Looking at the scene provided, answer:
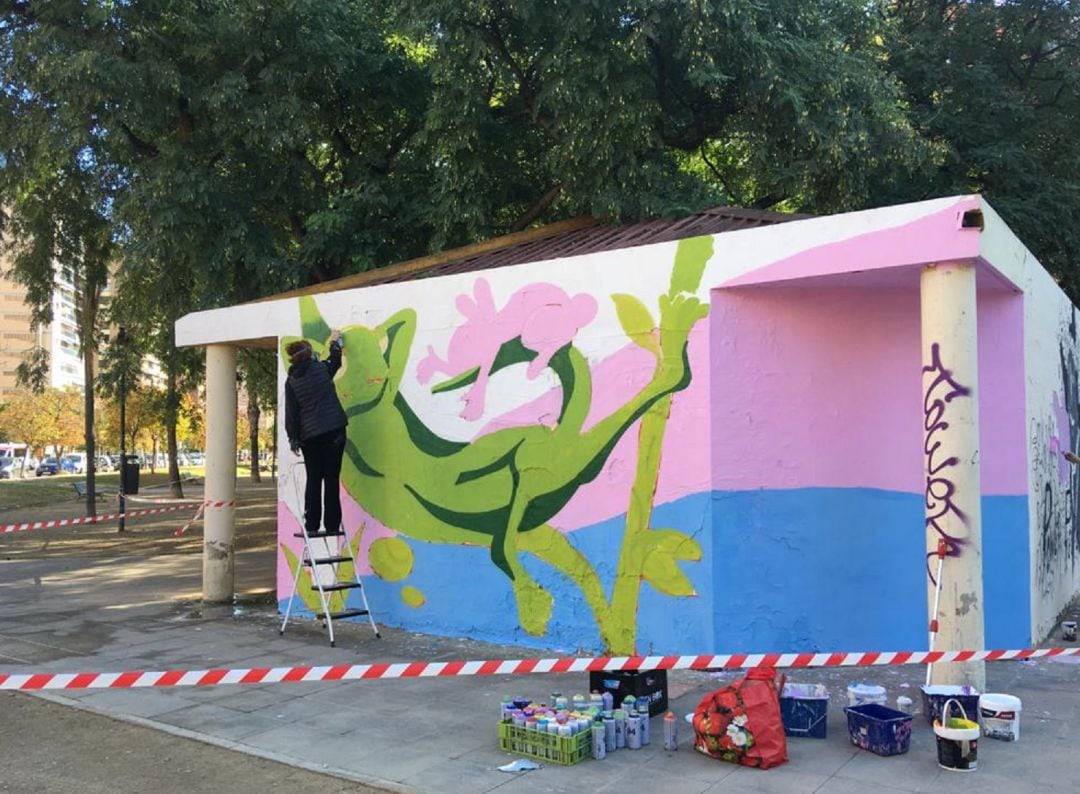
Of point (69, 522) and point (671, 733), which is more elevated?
point (69, 522)

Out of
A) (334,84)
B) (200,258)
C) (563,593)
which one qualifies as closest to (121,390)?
(200,258)

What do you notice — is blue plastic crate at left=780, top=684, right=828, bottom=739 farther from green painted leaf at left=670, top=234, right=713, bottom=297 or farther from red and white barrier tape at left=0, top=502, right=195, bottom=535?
red and white barrier tape at left=0, top=502, right=195, bottom=535

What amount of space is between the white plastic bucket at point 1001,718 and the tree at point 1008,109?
1016 centimetres

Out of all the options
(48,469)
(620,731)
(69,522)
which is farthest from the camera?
(48,469)

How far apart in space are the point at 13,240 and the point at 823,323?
609 inches

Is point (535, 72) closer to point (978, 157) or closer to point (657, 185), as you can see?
point (657, 185)

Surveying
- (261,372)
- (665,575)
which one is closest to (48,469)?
(261,372)

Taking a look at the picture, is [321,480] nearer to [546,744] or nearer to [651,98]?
[546,744]

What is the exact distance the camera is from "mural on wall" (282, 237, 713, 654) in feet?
23.0

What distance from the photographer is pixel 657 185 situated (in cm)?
1114

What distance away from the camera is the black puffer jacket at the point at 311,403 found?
820 cm

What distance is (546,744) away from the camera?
4.91 meters

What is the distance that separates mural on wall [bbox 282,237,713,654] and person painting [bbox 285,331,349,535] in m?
0.41

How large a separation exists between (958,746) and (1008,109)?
40.9ft
